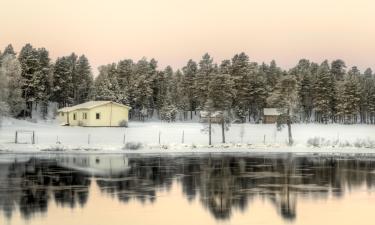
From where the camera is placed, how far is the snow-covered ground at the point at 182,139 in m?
65.4

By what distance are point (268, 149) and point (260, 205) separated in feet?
148

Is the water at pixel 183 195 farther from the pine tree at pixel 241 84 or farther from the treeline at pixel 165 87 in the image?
the pine tree at pixel 241 84

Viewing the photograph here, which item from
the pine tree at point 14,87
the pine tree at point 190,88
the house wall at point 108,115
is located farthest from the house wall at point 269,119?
the pine tree at point 14,87

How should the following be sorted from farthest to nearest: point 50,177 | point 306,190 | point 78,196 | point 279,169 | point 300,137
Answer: point 300,137, point 279,169, point 50,177, point 306,190, point 78,196

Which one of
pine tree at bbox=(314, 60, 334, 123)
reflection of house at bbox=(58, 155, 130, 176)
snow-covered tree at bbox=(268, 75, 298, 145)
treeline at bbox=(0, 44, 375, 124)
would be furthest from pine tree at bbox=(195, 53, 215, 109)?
reflection of house at bbox=(58, 155, 130, 176)

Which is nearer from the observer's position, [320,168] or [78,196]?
[78,196]

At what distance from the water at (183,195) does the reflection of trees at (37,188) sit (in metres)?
0.03

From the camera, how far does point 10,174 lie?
112 feet

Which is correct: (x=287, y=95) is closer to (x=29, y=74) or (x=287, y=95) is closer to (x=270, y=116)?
(x=270, y=116)

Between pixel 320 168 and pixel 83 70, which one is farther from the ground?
pixel 83 70

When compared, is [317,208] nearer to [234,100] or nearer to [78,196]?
[78,196]

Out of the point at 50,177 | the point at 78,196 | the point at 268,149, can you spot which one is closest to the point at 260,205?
the point at 78,196

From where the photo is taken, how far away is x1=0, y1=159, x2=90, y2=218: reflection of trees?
2219cm

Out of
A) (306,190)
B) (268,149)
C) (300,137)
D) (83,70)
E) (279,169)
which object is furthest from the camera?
(83,70)
